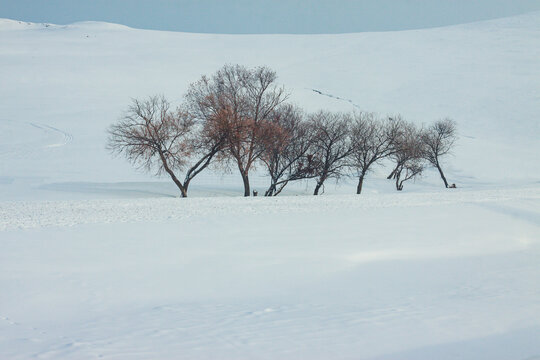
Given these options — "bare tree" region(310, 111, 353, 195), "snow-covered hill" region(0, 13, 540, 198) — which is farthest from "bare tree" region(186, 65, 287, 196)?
"snow-covered hill" region(0, 13, 540, 198)

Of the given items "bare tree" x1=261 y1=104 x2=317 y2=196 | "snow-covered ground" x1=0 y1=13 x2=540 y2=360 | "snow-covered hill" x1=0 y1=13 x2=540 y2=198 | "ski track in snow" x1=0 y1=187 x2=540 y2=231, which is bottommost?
"snow-covered ground" x1=0 y1=13 x2=540 y2=360

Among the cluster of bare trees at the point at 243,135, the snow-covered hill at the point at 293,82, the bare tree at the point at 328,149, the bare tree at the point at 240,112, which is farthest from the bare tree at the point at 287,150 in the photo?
the snow-covered hill at the point at 293,82

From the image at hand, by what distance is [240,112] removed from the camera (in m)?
30.2

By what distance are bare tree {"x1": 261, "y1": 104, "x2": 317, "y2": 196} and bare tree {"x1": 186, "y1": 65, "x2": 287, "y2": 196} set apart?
1.99 ft

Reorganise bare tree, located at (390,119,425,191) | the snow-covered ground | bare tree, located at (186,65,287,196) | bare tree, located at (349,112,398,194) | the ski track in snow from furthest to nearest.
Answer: bare tree, located at (390,119,425,191) < bare tree, located at (349,112,398,194) < bare tree, located at (186,65,287,196) < the ski track in snow < the snow-covered ground

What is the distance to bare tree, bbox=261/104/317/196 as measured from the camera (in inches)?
1202

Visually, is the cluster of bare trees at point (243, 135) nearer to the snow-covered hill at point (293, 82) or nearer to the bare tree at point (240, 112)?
the bare tree at point (240, 112)

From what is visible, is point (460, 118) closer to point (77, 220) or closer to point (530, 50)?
point (530, 50)

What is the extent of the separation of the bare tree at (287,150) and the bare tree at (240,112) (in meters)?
0.61

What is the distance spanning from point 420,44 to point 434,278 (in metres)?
112

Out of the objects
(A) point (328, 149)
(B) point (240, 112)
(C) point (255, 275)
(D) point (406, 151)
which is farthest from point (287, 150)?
(C) point (255, 275)

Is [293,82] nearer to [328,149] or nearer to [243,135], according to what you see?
[328,149]

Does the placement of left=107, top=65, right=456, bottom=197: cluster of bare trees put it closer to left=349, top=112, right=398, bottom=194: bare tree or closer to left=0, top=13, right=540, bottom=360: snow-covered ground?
left=349, top=112, right=398, bottom=194: bare tree

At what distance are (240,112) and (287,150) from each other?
3.96m
